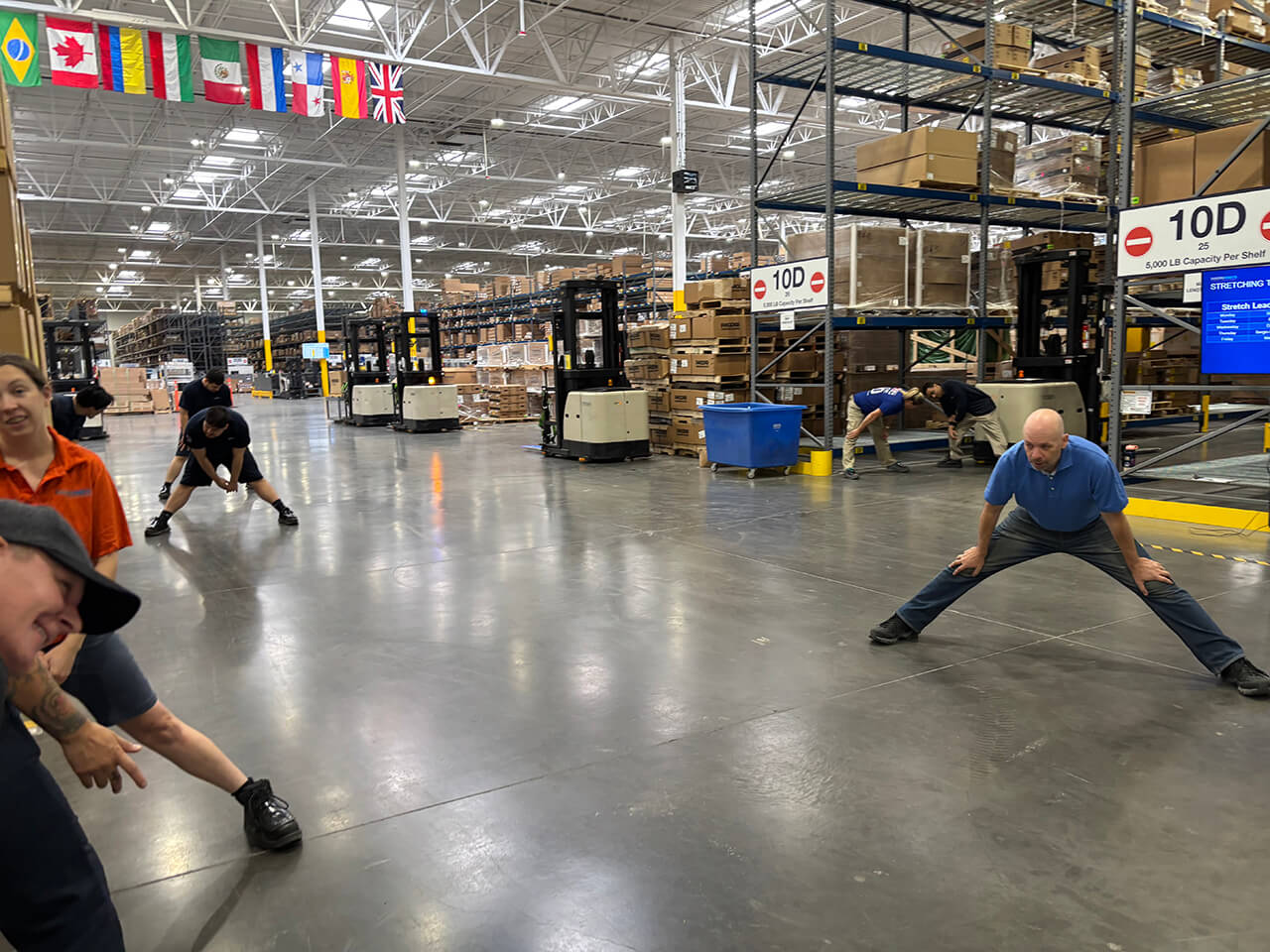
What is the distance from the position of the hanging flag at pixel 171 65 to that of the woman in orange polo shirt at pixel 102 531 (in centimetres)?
1287

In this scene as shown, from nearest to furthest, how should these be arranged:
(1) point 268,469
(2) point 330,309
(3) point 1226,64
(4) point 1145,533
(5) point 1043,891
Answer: (5) point 1043,891 → (4) point 1145,533 → (3) point 1226,64 → (1) point 268,469 → (2) point 330,309

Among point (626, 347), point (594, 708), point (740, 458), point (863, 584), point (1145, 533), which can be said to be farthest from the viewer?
point (626, 347)

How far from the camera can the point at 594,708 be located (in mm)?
3717

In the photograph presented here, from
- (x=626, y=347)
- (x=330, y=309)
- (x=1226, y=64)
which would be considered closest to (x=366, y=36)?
(x=626, y=347)

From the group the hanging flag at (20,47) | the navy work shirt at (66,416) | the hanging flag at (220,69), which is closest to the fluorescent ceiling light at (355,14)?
the hanging flag at (220,69)

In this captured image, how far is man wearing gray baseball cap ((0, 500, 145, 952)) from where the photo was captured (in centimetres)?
135

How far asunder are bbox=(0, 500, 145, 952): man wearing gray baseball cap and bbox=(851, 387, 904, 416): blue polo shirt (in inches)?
383

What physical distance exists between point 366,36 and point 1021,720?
1823 cm

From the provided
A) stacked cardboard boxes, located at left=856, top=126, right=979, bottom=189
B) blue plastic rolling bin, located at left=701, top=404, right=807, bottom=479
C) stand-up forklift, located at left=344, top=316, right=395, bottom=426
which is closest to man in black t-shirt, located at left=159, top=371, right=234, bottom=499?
blue plastic rolling bin, located at left=701, top=404, right=807, bottom=479

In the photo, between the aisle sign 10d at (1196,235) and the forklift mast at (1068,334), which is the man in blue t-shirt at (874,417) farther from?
the aisle sign 10d at (1196,235)

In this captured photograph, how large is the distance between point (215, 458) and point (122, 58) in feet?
28.4

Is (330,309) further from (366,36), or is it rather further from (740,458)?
(740,458)

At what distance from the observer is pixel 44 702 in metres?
1.57

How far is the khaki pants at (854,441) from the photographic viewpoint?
10.5m
